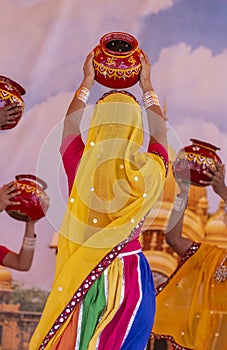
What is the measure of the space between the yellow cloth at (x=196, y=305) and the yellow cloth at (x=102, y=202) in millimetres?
1099

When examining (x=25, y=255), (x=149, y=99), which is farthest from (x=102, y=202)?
(x=25, y=255)

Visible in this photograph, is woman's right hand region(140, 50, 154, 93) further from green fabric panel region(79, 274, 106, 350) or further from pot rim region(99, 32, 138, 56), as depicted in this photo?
green fabric panel region(79, 274, 106, 350)

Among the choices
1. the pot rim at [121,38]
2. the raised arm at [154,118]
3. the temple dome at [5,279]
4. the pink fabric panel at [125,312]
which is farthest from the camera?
the temple dome at [5,279]

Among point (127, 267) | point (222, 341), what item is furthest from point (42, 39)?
point (127, 267)

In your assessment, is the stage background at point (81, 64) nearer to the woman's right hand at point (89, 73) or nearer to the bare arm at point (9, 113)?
the bare arm at point (9, 113)

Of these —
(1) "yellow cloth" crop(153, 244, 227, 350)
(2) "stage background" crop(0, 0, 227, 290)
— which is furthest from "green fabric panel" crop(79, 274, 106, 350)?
(2) "stage background" crop(0, 0, 227, 290)

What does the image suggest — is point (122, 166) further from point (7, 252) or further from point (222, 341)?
point (7, 252)

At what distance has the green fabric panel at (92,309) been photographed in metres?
2.27

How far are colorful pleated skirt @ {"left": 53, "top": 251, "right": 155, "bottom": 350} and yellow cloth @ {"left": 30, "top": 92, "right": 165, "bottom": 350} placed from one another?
6cm

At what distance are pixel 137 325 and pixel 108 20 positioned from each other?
2.40 meters

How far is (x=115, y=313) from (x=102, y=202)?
327 millimetres

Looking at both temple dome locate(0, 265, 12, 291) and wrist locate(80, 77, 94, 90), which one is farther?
temple dome locate(0, 265, 12, 291)

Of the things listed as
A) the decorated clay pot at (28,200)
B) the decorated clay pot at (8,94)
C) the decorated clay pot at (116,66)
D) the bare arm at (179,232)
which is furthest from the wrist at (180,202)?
the decorated clay pot at (116,66)

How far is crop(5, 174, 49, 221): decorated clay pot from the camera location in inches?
138
